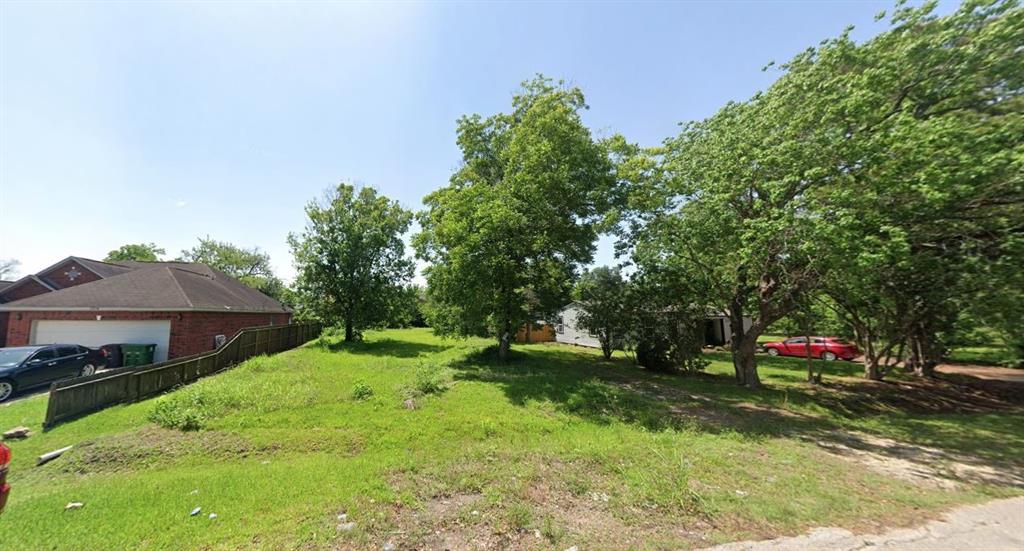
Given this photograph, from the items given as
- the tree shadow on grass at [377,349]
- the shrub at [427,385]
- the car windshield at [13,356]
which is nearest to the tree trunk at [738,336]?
the shrub at [427,385]

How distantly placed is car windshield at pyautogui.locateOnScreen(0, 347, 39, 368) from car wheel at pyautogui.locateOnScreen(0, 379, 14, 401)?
0.49 m

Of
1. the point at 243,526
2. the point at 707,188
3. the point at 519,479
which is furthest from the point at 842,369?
the point at 243,526

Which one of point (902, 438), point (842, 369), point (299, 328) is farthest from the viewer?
point (299, 328)

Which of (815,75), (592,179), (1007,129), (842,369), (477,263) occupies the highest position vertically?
(815,75)

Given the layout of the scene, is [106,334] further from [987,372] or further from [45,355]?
[987,372]

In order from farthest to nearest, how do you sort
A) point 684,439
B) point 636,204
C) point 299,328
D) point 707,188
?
point 299,328, point 636,204, point 707,188, point 684,439

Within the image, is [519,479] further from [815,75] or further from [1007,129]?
[815,75]

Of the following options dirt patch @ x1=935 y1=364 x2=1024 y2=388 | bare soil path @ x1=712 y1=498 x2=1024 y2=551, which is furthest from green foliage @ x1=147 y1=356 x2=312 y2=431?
dirt patch @ x1=935 y1=364 x2=1024 y2=388

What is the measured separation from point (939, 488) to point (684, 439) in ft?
11.0

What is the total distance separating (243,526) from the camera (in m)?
3.70

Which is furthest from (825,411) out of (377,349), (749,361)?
(377,349)

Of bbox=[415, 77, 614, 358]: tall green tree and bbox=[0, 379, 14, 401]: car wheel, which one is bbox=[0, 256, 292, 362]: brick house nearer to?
bbox=[0, 379, 14, 401]: car wheel

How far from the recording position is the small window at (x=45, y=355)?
10.6 m

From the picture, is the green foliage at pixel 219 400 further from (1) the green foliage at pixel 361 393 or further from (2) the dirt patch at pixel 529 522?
(2) the dirt patch at pixel 529 522
